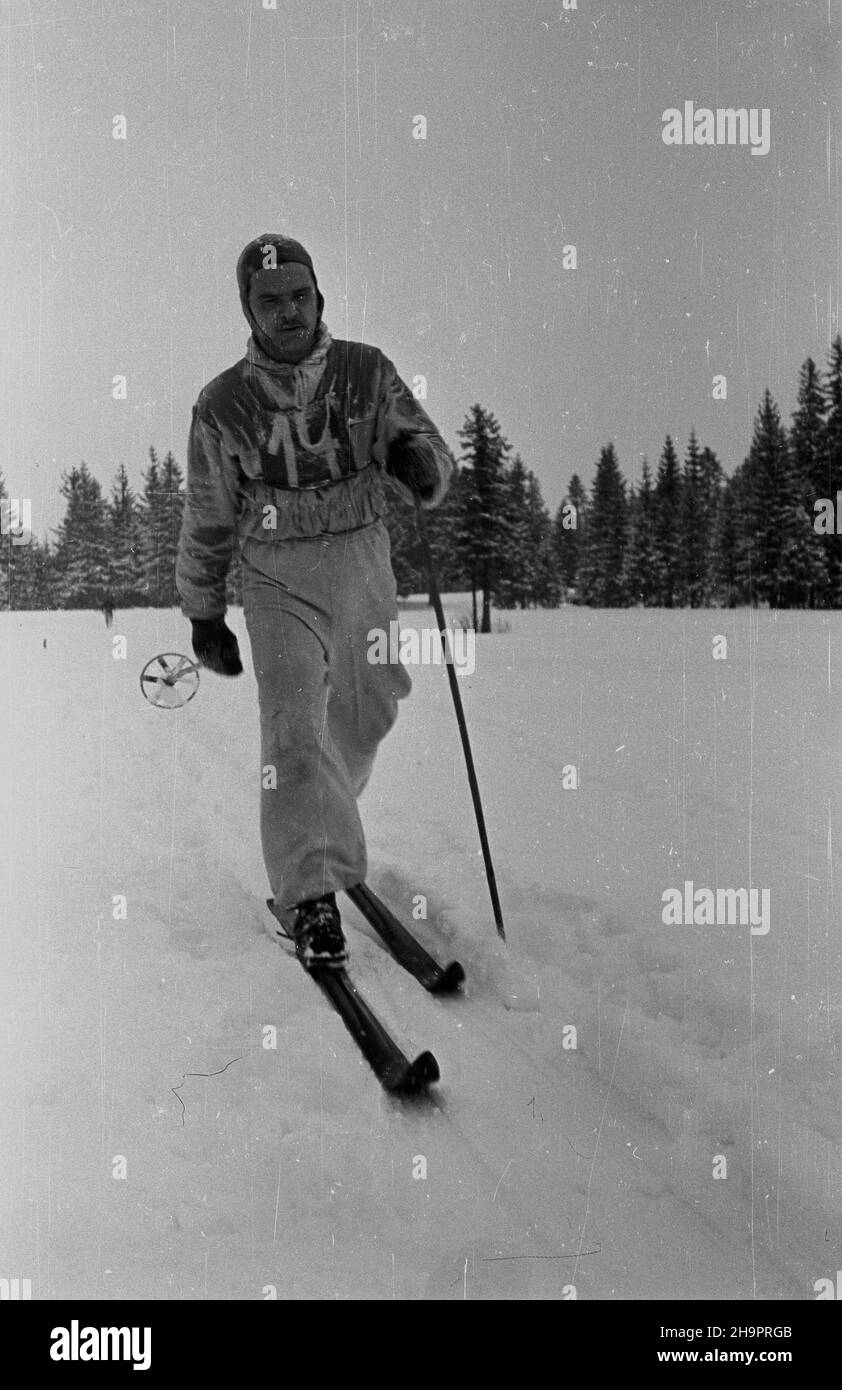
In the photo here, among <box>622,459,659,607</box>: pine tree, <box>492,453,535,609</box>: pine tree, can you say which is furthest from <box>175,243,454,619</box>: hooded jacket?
<box>622,459,659,607</box>: pine tree

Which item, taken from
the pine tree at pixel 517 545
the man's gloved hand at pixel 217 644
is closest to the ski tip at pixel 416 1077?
the man's gloved hand at pixel 217 644

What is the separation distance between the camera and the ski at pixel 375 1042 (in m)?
1.96

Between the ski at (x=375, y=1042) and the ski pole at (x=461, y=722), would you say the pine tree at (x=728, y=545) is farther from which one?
the ski at (x=375, y=1042)

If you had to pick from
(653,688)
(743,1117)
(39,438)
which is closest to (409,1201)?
(743,1117)

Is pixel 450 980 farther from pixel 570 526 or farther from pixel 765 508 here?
pixel 765 508

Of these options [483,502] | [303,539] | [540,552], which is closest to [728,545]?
[540,552]

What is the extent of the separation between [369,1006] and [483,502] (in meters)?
1.45

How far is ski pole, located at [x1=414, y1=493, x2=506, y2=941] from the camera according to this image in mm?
2379

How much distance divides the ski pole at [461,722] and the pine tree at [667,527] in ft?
2.65

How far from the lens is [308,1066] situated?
6.74 feet

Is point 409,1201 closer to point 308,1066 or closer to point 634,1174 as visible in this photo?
point 308,1066
